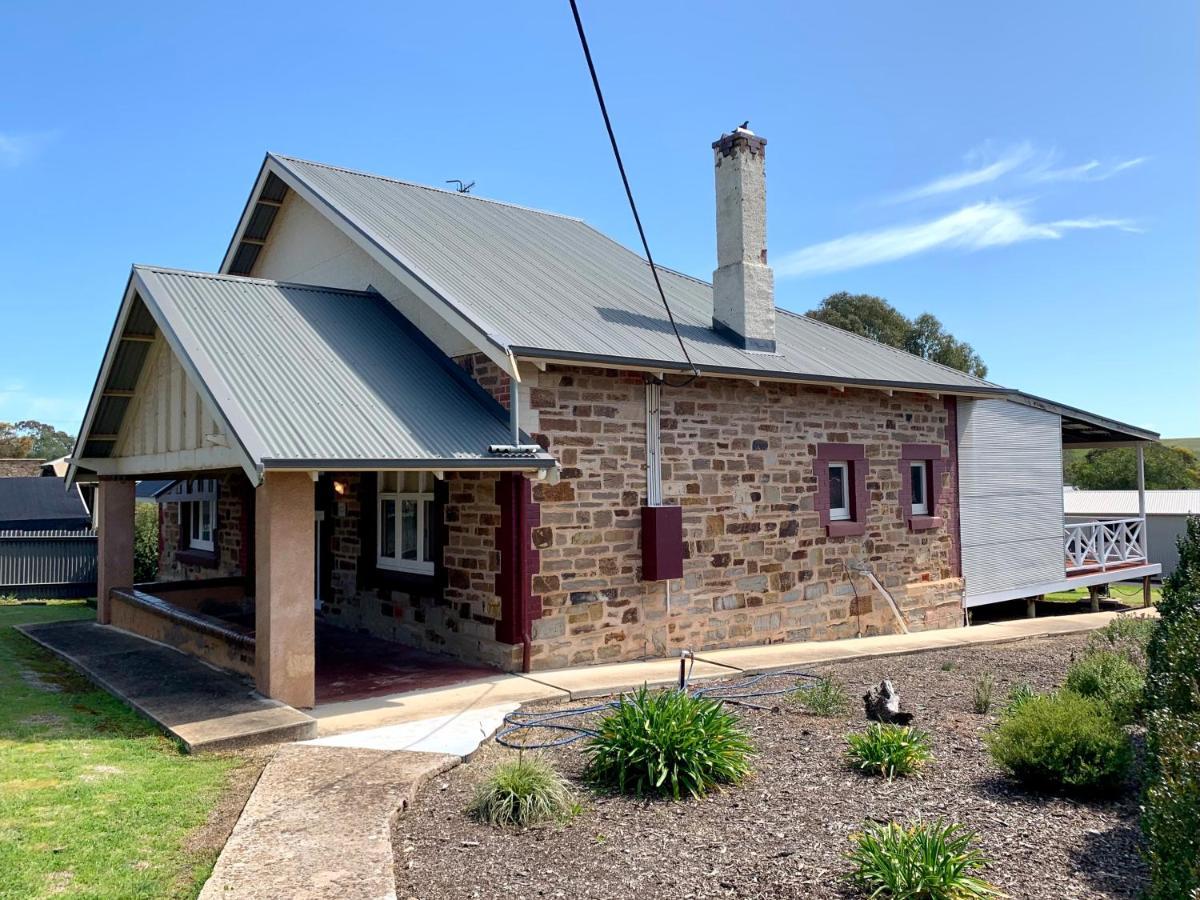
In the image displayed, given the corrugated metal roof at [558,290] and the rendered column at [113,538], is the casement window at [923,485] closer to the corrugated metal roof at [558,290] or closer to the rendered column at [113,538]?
the corrugated metal roof at [558,290]

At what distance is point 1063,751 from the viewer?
590 cm

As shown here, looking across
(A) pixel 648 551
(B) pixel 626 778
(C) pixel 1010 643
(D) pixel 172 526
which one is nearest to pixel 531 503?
(A) pixel 648 551

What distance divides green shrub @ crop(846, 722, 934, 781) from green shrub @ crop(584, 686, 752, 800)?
78cm

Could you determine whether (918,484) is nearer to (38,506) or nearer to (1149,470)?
(38,506)

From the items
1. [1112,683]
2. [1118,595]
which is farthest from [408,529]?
[1118,595]

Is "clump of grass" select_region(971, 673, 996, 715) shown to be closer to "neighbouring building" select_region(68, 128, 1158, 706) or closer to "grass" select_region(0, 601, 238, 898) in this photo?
"neighbouring building" select_region(68, 128, 1158, 706)

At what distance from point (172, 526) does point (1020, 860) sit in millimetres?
19060

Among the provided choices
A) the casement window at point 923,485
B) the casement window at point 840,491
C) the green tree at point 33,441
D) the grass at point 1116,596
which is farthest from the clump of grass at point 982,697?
the green tree at point 33,441

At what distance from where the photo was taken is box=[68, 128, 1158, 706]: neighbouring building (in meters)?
9.27

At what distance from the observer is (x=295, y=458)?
7.76 meters

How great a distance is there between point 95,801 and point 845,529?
1004cm

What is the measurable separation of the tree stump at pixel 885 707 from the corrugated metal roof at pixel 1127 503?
3347cm

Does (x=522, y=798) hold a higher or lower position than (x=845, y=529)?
lower

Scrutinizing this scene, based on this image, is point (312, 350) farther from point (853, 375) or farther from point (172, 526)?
point (172, 526)
